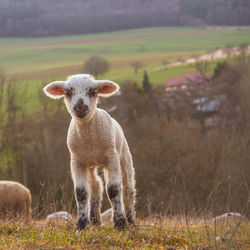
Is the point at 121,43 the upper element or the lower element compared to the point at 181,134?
upper

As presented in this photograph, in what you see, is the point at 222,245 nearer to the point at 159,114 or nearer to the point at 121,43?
the point at 159,114

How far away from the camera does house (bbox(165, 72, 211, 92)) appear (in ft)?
154

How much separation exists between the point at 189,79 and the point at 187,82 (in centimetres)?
101

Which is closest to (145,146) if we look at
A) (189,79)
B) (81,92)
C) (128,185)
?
(189,79)

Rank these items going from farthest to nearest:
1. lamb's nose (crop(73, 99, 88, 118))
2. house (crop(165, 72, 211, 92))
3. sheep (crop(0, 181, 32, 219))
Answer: house (crop(165, 72, 211, 92)) < sheep (crop(0, 181, 32, 219)) < lamb's nose (crop(73, 99, 88, 118))

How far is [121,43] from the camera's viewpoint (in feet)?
302

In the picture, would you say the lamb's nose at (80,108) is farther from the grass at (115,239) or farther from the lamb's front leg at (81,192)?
the grass at (115,239)

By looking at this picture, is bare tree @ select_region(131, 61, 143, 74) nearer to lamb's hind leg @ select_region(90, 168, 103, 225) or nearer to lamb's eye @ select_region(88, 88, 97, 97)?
lamb's hind leg @ select_region(90, 168, 103, 225)

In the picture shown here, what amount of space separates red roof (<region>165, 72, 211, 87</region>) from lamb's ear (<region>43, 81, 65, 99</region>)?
4094 centimetres

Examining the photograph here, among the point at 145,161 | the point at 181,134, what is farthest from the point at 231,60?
the point at 145,161

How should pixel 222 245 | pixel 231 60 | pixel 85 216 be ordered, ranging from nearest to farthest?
pixel 222 245
pixel 85 216
pixel 231 60

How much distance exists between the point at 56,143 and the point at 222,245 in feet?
93.2

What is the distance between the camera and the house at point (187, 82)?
46.9 m

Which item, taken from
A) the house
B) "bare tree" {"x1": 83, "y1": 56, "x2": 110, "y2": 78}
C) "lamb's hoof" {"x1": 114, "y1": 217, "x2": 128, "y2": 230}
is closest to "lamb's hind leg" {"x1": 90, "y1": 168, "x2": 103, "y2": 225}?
"lamb's hoof" {"x1": 114, "y1": 217, "x2": 128, "y2": 230}
